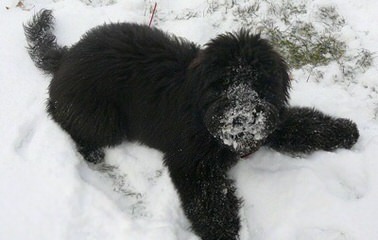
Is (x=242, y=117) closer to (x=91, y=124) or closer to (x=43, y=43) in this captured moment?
(x=91, y=124)

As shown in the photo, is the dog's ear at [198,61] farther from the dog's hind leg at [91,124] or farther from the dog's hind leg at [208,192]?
the dog's hind leg at [91,124]

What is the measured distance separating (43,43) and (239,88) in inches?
98.0

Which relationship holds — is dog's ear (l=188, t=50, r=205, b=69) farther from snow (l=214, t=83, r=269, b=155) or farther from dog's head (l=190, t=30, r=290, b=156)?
snow (l=214, t=83, r=269, b=155)

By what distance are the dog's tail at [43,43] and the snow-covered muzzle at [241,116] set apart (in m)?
2.03

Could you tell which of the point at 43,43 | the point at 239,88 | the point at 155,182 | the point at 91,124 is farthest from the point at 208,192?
the point at 43,43

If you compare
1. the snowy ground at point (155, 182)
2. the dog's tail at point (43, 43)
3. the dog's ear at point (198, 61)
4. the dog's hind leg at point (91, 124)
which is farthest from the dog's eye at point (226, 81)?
the dog's tail at point (43, 43)

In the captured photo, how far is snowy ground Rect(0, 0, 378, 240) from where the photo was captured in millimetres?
3652

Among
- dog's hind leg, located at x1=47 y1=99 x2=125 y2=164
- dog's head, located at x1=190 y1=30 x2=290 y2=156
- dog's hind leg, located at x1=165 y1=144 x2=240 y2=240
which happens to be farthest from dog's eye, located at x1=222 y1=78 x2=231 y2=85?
dog's hind leg, located at x1=47 y1=99 x2=125 y2=164

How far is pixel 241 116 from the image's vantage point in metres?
3.23

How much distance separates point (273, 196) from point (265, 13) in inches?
96.4

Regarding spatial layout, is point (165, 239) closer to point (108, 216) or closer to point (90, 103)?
point (108, 216)

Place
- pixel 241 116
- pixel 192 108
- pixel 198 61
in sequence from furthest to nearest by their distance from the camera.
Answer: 1. pixel 192 108
2. pixel 198 61
3. pixel 241 116

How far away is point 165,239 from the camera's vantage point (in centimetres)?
362

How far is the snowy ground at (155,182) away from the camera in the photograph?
3652 mm
